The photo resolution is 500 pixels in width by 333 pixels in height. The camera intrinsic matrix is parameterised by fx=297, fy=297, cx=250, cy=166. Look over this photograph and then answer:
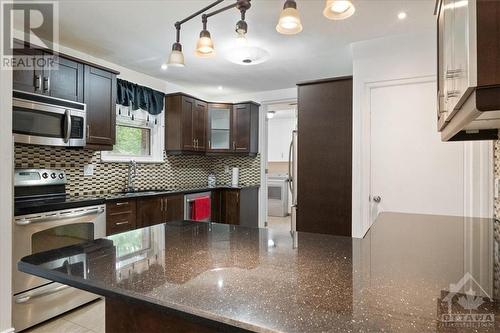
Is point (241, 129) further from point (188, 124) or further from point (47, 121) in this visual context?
point (47, 121)

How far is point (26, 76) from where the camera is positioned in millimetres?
2455

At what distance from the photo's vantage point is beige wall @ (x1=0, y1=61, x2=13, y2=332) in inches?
77.9

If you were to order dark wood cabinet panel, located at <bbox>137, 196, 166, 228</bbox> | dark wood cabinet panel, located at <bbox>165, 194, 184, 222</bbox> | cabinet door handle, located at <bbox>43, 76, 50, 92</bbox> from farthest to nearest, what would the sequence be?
dark wood cabinet panel, located at <bbox>165, 194, 184, 222</bbox> < dark wood cabinet panel, located at <bbox>137, 196, 166, 228</bbox> < cabinet door handle, located at <bbox>43, 76, 50, 92</bbox>

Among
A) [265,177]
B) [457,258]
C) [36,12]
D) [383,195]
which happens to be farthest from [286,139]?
[457,258]

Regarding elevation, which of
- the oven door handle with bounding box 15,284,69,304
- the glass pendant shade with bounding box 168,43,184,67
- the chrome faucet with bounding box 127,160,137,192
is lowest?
the oven door handle with bounding box 15,284,69,304

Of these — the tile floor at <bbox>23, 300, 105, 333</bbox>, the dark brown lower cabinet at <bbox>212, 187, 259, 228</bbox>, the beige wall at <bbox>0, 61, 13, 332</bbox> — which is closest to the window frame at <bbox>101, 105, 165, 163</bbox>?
the dark brown lower cabinet at <bbox>212, 187, 259, 228</bbox>

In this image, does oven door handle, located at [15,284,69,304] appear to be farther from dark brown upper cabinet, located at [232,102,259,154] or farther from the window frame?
dark brown upper cabinet, located at [232,102,259,154]

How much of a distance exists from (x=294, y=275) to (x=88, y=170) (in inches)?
122

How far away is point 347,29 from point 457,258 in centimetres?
231

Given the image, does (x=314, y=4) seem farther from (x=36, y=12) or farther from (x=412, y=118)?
(x=36, y=12)

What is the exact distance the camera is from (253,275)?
869 mm

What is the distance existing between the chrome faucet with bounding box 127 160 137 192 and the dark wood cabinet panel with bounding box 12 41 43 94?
1.48 m

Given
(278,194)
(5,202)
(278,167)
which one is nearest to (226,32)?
(5,202)

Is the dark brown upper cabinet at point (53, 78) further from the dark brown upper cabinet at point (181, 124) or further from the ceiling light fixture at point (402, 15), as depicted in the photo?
the ceiling light fixture at point (402, 15)
